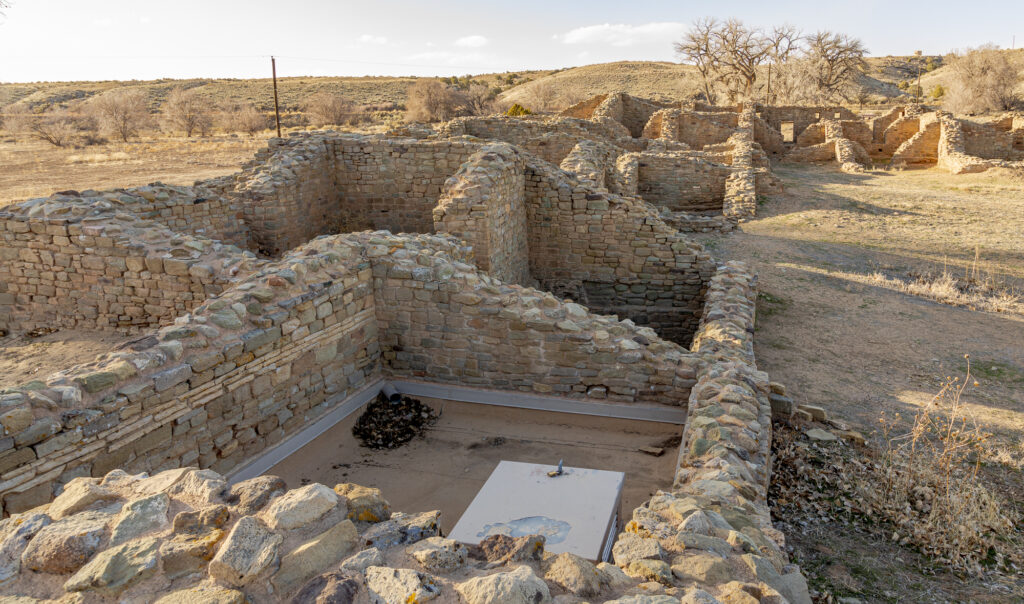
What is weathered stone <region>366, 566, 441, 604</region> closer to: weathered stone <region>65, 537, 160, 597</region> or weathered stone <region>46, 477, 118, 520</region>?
weathered stone <region>65, 537, 160, 597</region>

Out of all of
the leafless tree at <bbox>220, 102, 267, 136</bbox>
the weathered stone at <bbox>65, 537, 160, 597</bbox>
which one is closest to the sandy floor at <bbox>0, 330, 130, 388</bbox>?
the weathered stone at <bbox>65, 537, 160, 597</bbox>

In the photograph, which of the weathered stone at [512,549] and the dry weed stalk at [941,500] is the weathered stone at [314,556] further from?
the dry weed stalk at [941,500]

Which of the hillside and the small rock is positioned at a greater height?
the hillside

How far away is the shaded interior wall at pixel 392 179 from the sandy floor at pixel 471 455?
16.6 ft

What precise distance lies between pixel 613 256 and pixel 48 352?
6.39m

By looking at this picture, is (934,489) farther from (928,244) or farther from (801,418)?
(928,244)

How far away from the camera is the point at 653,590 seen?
235cm

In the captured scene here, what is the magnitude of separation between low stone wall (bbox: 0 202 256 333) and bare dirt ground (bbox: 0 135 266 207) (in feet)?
36.3

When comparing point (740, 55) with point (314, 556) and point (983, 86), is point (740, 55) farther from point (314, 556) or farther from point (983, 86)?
point (314, 556)

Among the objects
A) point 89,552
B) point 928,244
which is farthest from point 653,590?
point 928,244

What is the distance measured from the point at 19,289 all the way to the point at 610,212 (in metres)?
6.71

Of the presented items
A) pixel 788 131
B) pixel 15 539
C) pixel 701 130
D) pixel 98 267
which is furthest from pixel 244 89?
pixel 15 539

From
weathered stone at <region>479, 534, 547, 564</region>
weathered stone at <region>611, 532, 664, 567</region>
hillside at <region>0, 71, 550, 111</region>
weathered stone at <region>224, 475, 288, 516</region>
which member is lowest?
weathered stone at <region>611, 532, 664, 567</region>

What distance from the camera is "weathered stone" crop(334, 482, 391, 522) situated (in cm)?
268
